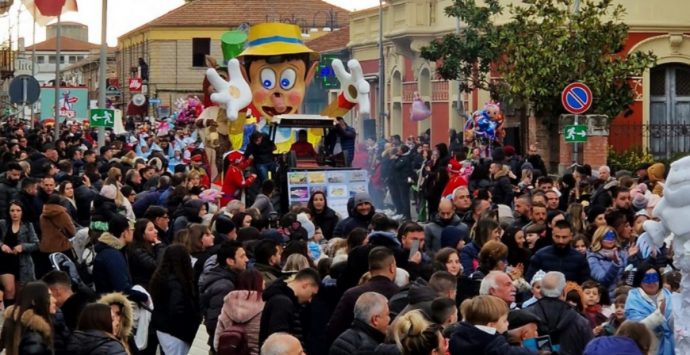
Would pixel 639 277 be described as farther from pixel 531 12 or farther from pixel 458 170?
pixel 531 12

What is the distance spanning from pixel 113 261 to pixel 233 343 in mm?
2897

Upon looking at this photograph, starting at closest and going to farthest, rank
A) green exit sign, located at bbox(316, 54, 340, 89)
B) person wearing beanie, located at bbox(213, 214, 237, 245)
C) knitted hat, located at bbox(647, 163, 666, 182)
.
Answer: person wearing beanie, located at bbox(213, 214, 237, 245) → knitted hat, located at bbox(647, 163, 666, 182) → green exit sign, located at bbox(316, 54, 340, 89)

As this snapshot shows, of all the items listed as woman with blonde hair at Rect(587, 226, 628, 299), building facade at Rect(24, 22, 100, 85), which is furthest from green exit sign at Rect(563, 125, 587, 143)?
building facade at Rect(24, 22, 100, 85)

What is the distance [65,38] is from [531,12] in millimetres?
146223

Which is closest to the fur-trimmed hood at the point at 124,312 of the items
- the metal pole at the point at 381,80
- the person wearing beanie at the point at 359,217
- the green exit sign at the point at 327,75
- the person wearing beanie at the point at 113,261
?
the person wearing beanie at the point at 113,261

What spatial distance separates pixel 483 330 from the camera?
1008 centimetres

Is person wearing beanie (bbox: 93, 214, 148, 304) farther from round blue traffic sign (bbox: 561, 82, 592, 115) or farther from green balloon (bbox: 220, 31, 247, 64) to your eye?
green balloon (bbox: 220, 31, 247, 64)

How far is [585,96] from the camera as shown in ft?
86.7

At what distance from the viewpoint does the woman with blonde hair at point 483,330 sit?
998 centimetres

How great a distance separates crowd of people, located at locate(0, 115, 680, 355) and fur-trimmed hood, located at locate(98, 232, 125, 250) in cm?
1

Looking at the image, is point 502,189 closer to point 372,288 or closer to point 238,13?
point 372,288

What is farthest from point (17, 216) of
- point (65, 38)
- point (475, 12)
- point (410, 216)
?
point (65, 38)

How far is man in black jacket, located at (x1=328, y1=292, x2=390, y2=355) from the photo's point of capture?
10.7 meters

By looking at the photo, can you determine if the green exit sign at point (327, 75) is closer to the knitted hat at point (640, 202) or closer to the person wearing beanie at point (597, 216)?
the knitted hat at point (640, 202)
